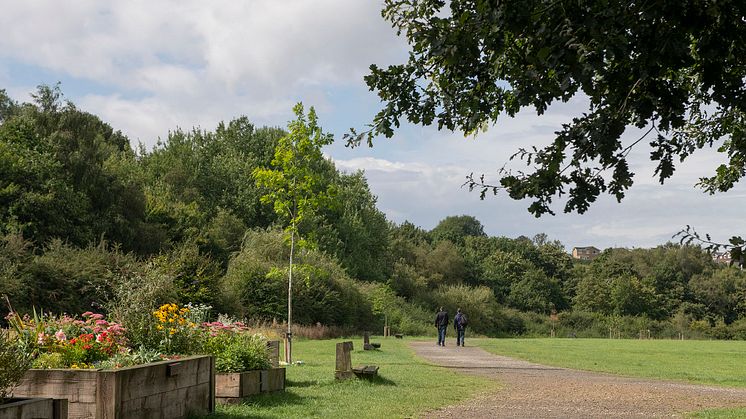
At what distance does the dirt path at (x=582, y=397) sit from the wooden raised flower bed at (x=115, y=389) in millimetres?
3964

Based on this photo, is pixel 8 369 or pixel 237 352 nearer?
pixel 8 369

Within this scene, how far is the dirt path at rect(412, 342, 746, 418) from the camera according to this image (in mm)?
12107

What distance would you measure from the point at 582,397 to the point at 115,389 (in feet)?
29.4

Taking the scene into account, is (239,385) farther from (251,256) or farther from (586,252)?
(586,252)

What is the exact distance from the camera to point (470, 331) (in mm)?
66000

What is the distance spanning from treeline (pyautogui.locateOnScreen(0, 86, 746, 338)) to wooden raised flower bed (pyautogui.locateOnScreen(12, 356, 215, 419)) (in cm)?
167

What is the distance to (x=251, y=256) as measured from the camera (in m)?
48.2

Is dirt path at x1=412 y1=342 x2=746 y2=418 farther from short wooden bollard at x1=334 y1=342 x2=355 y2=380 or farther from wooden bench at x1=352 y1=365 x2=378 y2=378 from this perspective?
short wooden bollard at x1=334 y1=342 x2=355 y2=380

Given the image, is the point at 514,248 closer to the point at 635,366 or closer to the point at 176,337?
the point at 635,366

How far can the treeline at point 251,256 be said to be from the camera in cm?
3403

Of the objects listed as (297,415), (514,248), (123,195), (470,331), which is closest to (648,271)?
(514,248)

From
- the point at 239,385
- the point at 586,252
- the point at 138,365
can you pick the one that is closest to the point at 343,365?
the point at 239,385

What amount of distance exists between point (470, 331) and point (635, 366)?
138 feet

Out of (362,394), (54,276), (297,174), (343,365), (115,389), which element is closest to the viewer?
(115,389)
